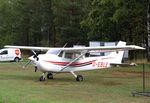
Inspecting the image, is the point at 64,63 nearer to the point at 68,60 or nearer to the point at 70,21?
the point at 68,60

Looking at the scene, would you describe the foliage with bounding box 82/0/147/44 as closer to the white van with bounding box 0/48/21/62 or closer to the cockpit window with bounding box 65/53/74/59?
the white van with bounding box 0/48/21/62

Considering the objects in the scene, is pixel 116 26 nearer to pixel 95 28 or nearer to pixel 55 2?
pixel 95 28

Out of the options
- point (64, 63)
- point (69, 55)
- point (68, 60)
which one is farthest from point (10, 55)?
point (64, 63)

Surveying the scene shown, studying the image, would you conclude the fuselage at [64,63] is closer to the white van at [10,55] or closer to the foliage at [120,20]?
the foliage at [120,20]

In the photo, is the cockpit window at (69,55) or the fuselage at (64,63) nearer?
the fuselage at (64,63)

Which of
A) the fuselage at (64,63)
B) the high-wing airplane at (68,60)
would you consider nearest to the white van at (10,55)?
the high-wing airplane at (68,60)

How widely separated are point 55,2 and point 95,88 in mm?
58510

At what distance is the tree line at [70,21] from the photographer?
50.9 metres

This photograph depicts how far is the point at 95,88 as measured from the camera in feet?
74.1

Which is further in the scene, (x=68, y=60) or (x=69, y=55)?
(x=69, y=55)

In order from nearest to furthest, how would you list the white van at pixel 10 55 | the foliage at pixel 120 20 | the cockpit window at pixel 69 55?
the cockpit window at pixel 69 55 → the foliage at pixel 120 20 → the white van at pixel 10 55

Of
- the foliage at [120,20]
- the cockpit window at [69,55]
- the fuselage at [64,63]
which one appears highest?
the foliage at [120,20]

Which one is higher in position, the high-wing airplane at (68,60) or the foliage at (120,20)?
the foliage at (120,20)

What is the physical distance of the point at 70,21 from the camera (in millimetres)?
75688
